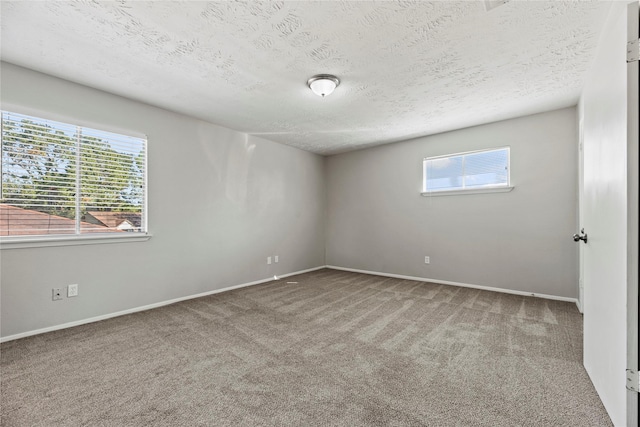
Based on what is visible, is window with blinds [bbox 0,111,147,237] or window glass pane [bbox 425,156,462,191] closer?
window with blinds [bbox 0,111,147,237]

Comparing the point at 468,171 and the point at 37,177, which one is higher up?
the point at 468,171

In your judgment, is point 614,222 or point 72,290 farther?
point 72,290

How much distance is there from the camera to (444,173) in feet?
14.7

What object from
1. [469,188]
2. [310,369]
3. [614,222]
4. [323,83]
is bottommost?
[310,369]

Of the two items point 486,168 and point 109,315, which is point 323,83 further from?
point 109,315

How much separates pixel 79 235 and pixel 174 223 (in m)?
0.95

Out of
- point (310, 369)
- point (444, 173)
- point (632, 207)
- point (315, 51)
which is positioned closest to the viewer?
point (632, 207)

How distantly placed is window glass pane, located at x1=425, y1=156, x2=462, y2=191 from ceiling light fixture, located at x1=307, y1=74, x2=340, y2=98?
254cm

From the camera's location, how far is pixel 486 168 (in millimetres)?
4094

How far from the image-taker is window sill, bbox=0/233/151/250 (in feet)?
8.01

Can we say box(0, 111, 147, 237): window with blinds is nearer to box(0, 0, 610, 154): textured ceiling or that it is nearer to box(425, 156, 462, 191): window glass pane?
box(0, 0, 610, 154): textured ceiling

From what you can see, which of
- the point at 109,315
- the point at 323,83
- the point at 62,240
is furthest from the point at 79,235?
the point at 323,83

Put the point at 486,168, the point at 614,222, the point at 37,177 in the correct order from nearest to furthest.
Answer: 1. the point at 614,222
2. the point at 37,177
3. the point at 486,168

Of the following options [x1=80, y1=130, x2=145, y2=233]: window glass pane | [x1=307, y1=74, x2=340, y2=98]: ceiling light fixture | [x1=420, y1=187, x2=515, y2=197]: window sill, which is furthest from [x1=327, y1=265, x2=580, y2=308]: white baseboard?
[x1=80, y1=130, x2=145, y2=233]: window glass pane
